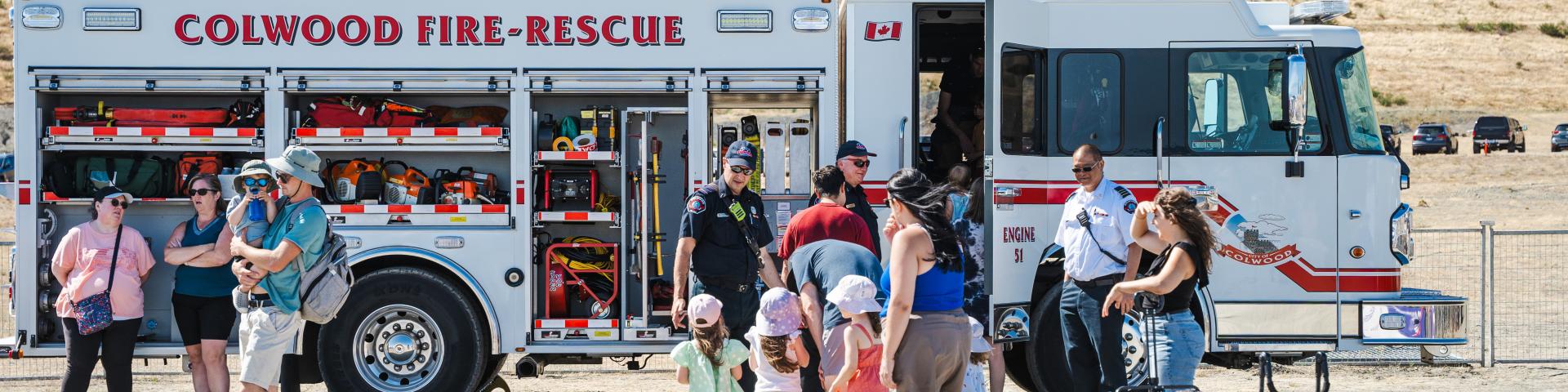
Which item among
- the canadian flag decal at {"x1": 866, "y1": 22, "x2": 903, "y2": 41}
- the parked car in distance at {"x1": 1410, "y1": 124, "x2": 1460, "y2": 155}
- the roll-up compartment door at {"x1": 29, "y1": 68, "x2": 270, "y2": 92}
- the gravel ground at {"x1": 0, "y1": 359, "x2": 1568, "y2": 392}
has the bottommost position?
the gravel ground at {"x1": 0, "y1": 359, "x2": 1568, "y2": 392}

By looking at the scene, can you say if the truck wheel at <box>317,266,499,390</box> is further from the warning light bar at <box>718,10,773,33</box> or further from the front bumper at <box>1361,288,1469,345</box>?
the front bumper at <box>1361,288,1469,345</box>

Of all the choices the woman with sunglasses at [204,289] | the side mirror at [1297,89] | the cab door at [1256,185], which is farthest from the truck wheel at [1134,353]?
the woman with sunglasses at [204,289]

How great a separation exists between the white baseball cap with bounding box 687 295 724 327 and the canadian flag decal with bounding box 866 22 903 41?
2419 millimetres

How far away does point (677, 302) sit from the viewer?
6785mm

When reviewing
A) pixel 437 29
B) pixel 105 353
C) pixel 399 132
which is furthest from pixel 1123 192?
pixel 105 353

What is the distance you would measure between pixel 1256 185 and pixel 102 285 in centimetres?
644

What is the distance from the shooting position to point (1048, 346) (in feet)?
25.4

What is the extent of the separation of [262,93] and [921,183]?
4.23m

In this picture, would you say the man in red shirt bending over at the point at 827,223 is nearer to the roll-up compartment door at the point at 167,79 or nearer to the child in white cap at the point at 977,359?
the child in white cap at the point at 977,359

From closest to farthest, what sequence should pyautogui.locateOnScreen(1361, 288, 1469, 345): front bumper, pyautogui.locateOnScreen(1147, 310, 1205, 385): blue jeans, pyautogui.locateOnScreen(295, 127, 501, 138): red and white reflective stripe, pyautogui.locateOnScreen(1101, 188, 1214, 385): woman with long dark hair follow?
pyautogui.locateOnScreen(1101, 188, 1214, 385): woman with long dark hair < pyautogui.locateOnScreen(1147, 310, 1205, 385): blue jeans < pyautogui.locateOnScreen(1361, 288, 1469, 345): front bumper < pyautogui.locateOnScreen(295, 127, 501, 138): red and white reflective stripe

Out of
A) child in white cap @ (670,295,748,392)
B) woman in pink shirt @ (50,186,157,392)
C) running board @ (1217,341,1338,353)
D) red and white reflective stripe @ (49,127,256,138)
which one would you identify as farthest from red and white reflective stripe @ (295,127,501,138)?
running board @ (1217,341,1338,353)

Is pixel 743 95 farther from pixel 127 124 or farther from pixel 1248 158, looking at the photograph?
pixel 127 124

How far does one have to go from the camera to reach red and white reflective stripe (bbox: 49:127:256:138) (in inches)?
301

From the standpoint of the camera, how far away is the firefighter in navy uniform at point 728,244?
22.3ft
